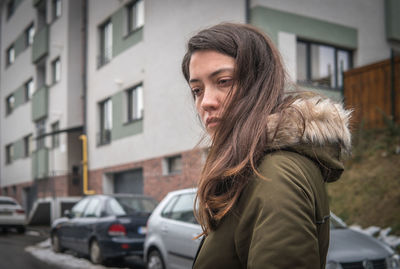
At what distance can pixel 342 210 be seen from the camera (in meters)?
9.66

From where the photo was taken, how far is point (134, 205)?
9.42 meters

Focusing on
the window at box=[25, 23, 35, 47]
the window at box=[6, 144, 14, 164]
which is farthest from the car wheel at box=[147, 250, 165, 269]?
the window at box=[6, 144, 14, 164]

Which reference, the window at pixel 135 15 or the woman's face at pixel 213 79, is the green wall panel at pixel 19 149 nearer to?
the window at pixel 135 15

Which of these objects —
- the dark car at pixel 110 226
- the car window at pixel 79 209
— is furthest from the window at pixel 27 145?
the dark car at pixel 110 226

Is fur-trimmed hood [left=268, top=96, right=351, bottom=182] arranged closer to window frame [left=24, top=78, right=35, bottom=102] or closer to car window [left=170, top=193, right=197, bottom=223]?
car window [left=170, top=193, right=197, bottom=223]

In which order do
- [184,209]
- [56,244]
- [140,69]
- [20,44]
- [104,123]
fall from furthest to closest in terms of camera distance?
1. [20,44]
2. [104,123]
3. [140,69]
4. [56,244]
5. [184,209]

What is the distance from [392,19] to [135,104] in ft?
32.1

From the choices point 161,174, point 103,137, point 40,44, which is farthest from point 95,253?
point 40,44

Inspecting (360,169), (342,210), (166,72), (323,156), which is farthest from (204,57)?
(166,72)

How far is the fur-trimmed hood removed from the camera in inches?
45.8

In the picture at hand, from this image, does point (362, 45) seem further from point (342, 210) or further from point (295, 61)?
A: point (342, 210)

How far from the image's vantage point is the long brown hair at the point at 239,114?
1146 mm

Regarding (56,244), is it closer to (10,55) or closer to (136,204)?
→ (136,204)

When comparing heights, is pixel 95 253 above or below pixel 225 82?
below
